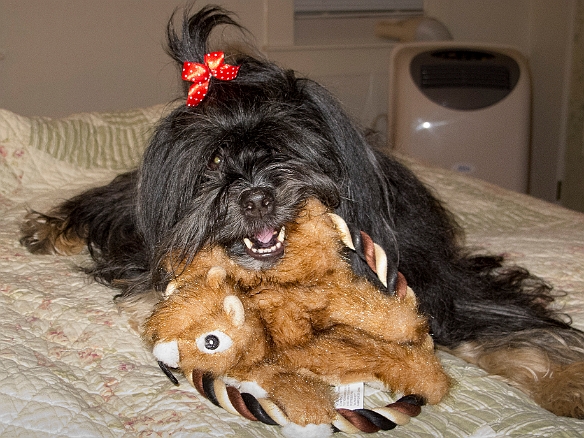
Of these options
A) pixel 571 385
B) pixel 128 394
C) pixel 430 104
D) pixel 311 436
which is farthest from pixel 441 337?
pixel 430 104

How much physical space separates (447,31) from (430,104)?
924 mm

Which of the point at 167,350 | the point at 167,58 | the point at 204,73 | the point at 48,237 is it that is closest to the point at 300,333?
the point at 167,350

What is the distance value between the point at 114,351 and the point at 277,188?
0.61 m

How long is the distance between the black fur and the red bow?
2 centimetres

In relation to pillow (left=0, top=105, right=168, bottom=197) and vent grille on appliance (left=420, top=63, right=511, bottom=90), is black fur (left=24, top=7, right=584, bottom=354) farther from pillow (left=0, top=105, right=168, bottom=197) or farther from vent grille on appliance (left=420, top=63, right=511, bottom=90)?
vent grille on appliance (left=420, top=63, right=511, bottom=90)

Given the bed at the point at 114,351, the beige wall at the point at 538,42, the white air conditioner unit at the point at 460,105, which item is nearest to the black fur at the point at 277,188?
the bed at the point at 114,351

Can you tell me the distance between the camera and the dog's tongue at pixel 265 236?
5.28 feet

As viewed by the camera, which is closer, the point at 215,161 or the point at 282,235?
the point at 282,235

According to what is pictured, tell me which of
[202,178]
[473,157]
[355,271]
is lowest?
[473,157]

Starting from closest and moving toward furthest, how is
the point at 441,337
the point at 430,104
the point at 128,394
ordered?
the point at 128,394 < the point at 441,337 < the point at 430,104

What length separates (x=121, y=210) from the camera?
264 centimetres

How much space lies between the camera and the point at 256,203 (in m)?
1.57

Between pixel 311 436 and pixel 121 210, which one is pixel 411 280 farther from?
pixel 121 210

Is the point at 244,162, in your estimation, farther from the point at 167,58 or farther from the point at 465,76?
the point at 167,58
